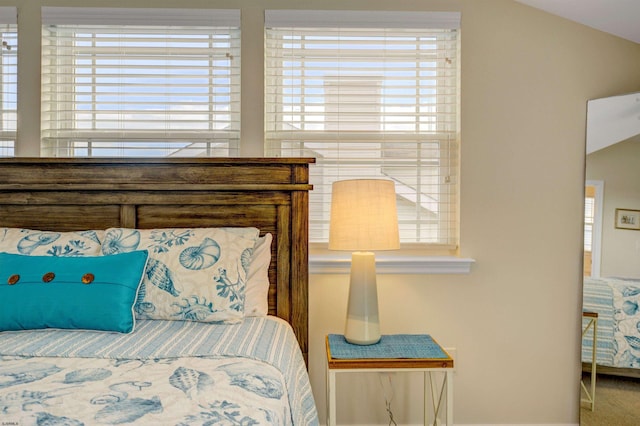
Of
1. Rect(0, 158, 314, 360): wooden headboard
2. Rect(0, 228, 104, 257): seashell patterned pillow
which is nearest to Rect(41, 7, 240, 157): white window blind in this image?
Rect(0, 158, 314, 360): wooden headboard

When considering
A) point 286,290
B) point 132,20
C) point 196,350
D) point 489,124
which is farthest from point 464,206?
point 132,20

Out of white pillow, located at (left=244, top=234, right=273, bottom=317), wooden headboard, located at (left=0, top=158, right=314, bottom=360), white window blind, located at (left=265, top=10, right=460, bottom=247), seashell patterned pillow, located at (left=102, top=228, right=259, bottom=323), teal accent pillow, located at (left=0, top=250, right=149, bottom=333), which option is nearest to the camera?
teal accent pillow, located at (left=0, top=250, right=149, bottom=333)

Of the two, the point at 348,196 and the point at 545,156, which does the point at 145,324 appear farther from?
the point at 545,156

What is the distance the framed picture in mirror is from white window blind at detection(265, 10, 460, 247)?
0.74m

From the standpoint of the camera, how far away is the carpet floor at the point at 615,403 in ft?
7.12

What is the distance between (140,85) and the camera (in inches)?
91.3

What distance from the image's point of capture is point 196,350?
4.46ft

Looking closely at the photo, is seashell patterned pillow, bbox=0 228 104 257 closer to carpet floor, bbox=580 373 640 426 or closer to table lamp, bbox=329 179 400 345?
table lamp, bbox=329 179 400 345

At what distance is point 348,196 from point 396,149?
23.0 inches

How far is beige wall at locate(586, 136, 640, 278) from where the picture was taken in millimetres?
2158

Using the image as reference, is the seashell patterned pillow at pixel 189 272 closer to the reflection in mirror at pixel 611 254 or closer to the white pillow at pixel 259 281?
the white pillow at pixel 259 281

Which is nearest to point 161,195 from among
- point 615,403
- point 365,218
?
point 365,218

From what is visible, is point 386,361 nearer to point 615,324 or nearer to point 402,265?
point 402,265

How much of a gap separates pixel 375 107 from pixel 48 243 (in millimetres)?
1600
